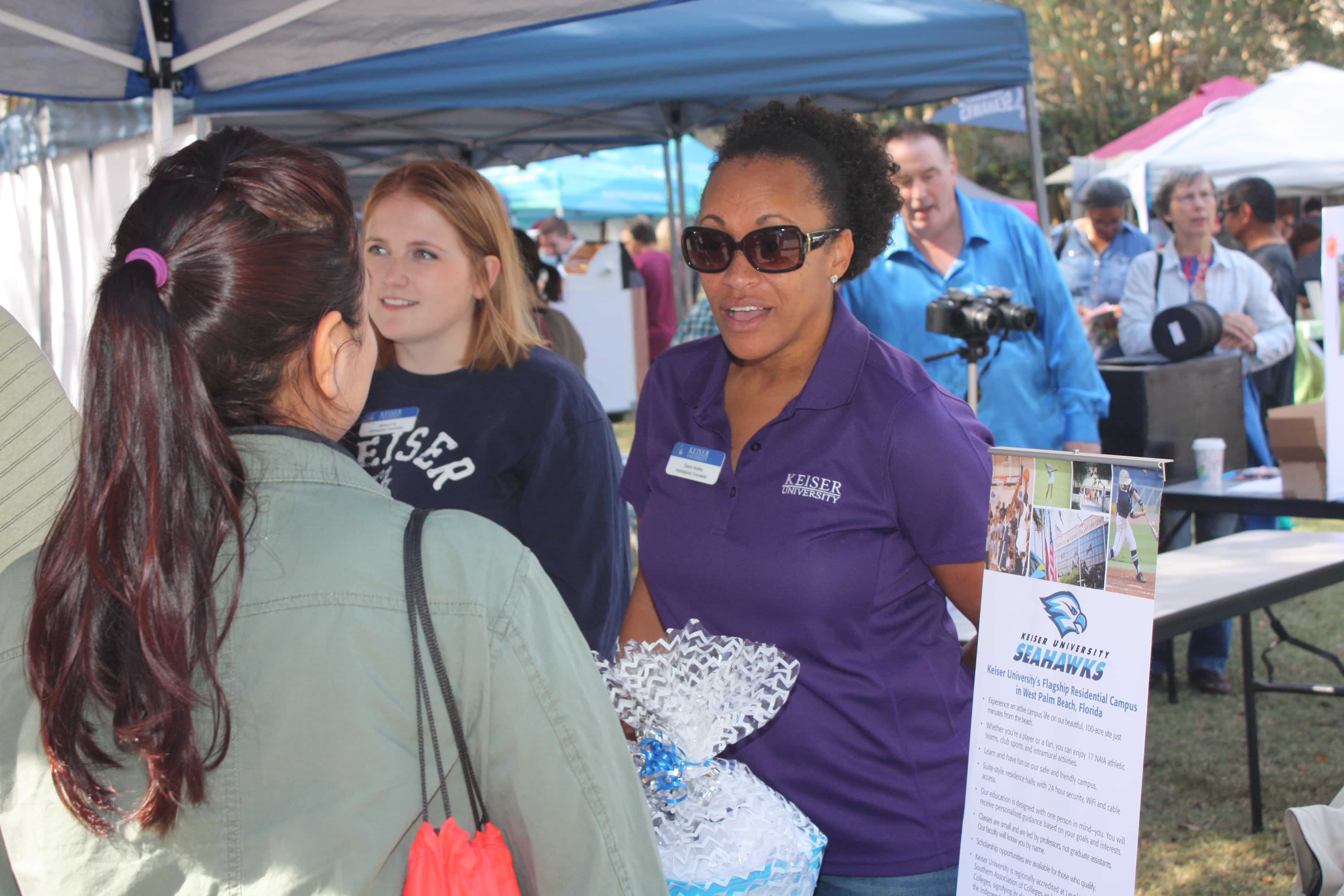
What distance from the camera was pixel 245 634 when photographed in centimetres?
105

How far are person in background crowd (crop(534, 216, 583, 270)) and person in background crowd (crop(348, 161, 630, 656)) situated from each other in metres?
9.77

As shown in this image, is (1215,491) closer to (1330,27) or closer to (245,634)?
(245,634)

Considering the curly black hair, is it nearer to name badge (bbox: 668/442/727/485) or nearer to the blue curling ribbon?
name badge (bbox: 668/442/727/485)

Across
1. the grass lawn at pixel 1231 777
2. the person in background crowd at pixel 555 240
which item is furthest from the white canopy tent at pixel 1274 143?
the person in background crowd at pixel 555 240

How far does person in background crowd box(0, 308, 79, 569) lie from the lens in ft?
6.10

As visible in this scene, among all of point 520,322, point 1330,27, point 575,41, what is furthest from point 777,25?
point 1330,27

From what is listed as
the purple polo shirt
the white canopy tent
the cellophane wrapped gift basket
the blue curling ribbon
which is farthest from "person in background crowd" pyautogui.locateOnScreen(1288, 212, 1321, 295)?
the blue curling ribbon

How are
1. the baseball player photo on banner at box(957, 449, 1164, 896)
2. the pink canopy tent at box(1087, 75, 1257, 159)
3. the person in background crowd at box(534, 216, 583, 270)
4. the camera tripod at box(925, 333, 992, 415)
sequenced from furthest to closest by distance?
the pink canopy tent at box(1087, 75, 1257, 159) → the person in background crowd at box(534, 216, 583, 270) → the camera tripod at box(925, 333, 992, 415) → the baseball player photo on banner at box(957, 449, 1164, 896)

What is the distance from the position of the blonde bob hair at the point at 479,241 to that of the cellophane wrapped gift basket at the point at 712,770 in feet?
4.27

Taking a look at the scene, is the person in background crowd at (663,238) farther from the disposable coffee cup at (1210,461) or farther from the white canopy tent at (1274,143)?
the disposable coffee cup at (1210,461)

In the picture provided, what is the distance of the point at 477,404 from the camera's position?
2.64m

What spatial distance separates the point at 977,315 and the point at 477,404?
1660 millimetres

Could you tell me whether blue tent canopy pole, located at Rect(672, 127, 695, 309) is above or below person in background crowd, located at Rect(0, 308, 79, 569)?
above

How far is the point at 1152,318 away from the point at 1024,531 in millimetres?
4374
